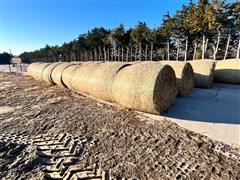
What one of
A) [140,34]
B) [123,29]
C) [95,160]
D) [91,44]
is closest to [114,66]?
[95,160]

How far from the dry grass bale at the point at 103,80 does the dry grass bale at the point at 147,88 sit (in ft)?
1.51

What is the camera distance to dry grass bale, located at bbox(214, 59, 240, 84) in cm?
945

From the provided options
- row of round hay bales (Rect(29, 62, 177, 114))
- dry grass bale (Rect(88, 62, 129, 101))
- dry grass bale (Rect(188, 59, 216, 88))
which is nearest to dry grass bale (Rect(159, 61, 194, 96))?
row of round hay bales (Rect(29, 62, 177, 114))

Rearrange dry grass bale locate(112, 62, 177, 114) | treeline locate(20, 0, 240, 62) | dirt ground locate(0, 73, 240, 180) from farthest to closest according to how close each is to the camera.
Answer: treeline locate(20, 0, 240, 62)
dry grass bale locate(112, 62, 177, 114)
dirt ground locate(0, 73, 240, 180)

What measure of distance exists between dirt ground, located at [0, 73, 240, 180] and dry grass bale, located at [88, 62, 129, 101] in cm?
134

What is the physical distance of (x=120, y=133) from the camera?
384 centimetres

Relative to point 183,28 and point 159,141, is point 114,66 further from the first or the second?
point 183,28

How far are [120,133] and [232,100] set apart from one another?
4.66 meters

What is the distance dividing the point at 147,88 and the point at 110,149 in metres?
2.09

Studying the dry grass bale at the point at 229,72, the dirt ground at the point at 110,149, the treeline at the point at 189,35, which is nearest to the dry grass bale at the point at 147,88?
the dirt ground at the point at 110,149

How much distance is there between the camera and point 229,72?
9609mm

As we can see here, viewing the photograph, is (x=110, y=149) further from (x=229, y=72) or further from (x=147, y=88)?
(x=229, y=72)

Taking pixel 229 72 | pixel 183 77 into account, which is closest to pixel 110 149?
pixel 183 77

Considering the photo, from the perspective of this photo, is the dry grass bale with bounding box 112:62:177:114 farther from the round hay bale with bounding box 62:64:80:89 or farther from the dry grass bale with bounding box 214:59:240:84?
the dry grass bale with bounding box 214:59:240:84
